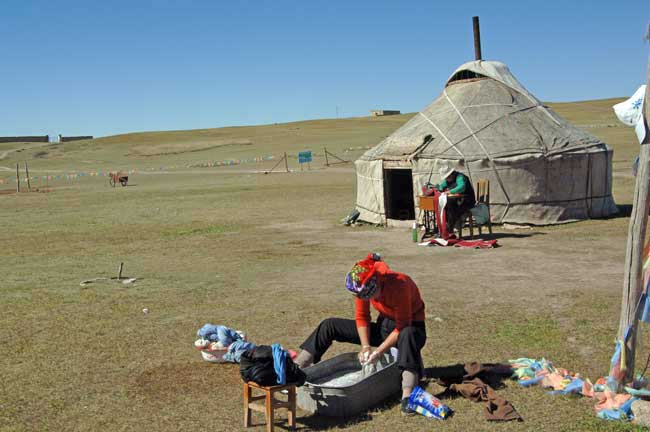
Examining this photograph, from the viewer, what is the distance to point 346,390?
524cm

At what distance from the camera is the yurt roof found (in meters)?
15.6

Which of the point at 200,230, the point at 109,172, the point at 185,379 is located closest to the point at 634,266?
the point at 185,379

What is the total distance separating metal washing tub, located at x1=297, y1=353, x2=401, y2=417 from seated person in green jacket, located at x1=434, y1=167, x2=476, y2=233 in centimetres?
795

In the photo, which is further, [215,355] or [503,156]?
[503,156]

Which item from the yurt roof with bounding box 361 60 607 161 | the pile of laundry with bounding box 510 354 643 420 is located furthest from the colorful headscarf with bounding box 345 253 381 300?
the yurt roof with bounding box 361 60 607 161

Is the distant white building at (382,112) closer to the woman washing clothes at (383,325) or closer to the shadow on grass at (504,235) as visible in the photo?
the shadow on grass at (504,235)

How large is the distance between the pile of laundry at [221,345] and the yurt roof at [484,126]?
32.2ft

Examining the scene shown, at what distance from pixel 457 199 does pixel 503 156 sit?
2324 millimetres

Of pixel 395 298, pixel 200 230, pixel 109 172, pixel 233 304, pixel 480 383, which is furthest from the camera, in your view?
pixel 109 172

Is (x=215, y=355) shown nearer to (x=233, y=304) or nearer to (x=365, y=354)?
(x=365, y=354)

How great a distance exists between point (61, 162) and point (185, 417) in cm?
6242

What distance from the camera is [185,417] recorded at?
543 centimetres

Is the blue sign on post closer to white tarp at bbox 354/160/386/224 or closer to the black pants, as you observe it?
white tarp at bbox 354/160/386/224

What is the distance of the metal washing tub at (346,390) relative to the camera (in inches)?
207
